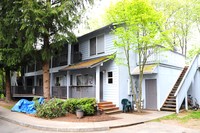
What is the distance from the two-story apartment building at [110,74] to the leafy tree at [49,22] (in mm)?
2331

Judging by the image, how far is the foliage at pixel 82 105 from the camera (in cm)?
1234

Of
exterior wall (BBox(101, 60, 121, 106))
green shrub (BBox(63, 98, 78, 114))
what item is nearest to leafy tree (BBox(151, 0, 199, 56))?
exterior wall (BBox(101, 60, 121, 106))

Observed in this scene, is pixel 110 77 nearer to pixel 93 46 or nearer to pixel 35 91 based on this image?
pixel 93 46

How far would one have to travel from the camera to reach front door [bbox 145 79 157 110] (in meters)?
15.1

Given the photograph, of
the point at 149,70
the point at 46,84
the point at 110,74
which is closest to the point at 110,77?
the point at 110,74

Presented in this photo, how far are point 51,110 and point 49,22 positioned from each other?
664cm

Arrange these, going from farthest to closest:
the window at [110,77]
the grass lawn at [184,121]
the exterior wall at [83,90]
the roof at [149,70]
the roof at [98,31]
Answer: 1. the window at [110,77]
2. the roof at [98,31]
3. the exterior wall at [83,90]
4. the roof at [149,70]
5. the grass lawn at [184,121]

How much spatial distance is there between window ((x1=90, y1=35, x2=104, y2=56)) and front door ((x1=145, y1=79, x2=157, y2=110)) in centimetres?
472

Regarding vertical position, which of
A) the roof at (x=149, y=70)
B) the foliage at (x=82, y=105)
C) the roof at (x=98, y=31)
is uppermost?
the roof at (x=98, y=31)

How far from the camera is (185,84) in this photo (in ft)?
47.9

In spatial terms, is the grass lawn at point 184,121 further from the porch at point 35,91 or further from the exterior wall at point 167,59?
the porch at point 35,91

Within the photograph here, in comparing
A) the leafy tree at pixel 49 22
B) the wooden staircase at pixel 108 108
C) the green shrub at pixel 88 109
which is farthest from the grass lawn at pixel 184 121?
the leafy tree at pixel 49 22

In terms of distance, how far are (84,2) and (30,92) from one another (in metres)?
13.5

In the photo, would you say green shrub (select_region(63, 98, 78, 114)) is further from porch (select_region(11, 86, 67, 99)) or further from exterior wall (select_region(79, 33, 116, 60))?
exterior wall (select_region(79, 33, 116, 60))
